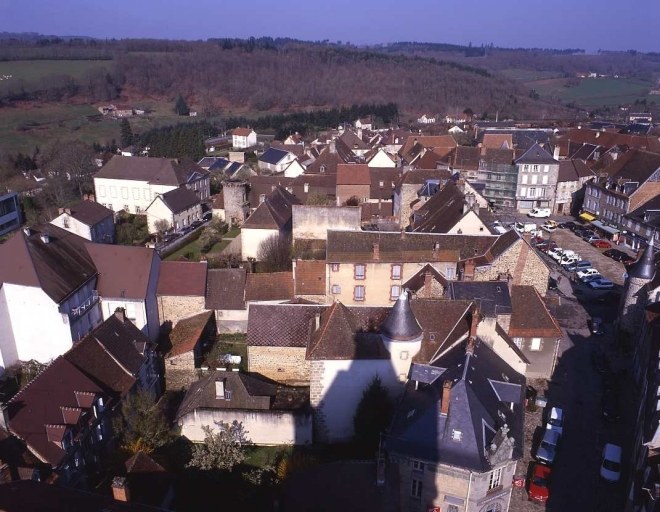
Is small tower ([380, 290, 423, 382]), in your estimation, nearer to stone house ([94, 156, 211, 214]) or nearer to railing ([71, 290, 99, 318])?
railing ([71, 290, 99, 318])

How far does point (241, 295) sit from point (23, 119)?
347ft

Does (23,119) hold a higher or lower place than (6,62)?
lower

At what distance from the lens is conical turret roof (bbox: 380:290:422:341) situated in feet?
84.9

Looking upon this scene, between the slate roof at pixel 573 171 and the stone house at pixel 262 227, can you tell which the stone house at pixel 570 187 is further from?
the stone house at pixel 262 227

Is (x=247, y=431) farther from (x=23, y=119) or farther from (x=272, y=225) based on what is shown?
(x=23, y=119)

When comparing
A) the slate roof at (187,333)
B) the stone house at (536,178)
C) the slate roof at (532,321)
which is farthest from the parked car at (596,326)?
the stone house at (536,178)

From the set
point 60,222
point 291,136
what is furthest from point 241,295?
point 291,136

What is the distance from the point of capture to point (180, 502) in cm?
2292

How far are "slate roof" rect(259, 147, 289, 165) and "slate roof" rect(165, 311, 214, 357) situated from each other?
5238cm

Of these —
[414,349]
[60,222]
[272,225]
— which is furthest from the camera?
[60,222]

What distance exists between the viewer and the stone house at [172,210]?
6025 cm

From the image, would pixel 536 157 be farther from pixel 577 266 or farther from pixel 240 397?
pixel 240 397

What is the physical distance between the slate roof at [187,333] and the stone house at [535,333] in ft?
61.3

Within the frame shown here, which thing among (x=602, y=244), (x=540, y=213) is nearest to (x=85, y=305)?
(x=602, y=244)
